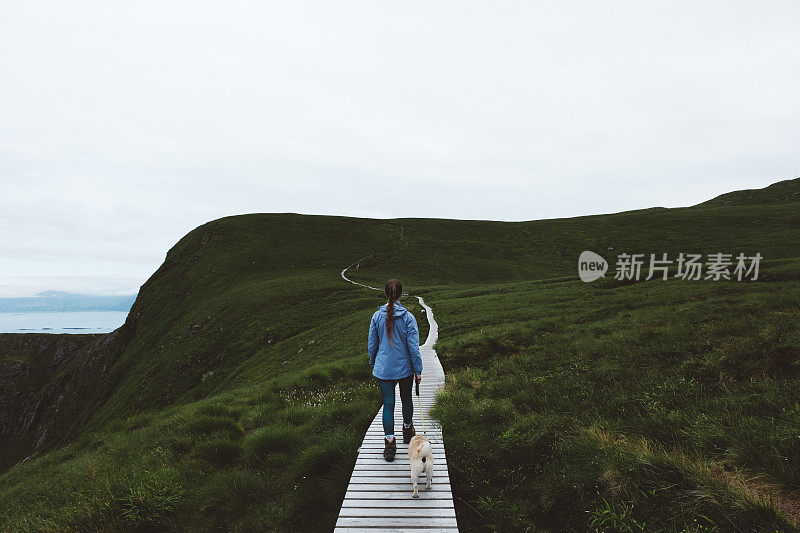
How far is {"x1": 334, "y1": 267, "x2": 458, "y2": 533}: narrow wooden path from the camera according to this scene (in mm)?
5055

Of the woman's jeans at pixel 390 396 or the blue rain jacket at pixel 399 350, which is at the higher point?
the blue rain jacket at pixel 399 350

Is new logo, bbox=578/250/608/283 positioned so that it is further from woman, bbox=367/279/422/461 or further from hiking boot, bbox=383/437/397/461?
hiking boot, bbox=383/437/397/461

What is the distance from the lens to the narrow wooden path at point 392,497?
505 centimetres

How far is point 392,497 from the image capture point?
18.6ft

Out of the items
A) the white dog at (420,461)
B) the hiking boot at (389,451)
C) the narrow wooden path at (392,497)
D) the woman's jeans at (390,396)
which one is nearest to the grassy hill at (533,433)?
the narrow wooden path at (392,497)

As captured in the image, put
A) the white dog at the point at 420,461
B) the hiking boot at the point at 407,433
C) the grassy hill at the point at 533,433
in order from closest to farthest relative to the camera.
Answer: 1. the grassy hill at the point at 533,433
2. the white dog at the point at 420,461
3. the hiking boot at the point at 407,433

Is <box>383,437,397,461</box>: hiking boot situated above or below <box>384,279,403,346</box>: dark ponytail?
below

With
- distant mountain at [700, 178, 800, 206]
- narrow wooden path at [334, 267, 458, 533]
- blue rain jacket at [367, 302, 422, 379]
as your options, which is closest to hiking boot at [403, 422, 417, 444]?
narrow wooden path at [334, 267, 458, 533]

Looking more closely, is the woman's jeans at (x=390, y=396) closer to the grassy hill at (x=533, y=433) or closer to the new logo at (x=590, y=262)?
the grassy hill at (x=533, y=433)

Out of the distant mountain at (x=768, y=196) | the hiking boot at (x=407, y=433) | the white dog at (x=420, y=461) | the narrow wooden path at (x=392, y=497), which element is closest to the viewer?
the narrow wooden path at (x=392, y=497)

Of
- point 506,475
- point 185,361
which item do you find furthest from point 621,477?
point 185,361

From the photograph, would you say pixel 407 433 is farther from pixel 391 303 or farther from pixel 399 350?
pixel 391 303

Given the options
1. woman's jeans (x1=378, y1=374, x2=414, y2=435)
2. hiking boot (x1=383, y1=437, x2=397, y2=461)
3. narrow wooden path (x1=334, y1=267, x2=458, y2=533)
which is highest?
woman's jeans (x1=378, y1=374, x2=414, y2=435)

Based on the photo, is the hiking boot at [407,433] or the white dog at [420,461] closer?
the white dog at [420,461]
